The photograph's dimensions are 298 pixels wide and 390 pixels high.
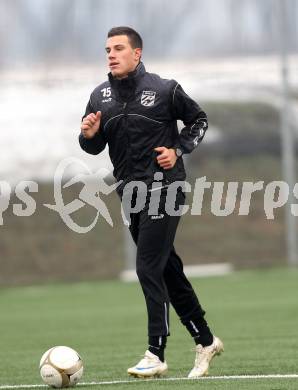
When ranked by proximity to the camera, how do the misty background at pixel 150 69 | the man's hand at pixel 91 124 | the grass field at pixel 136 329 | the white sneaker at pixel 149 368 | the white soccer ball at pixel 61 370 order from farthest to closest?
the misty background at pixel 150 69 < the grass field at pixel 136 329 < the man's hand at pixel 91 124 < the white sneaker at pixel 149 368 < the white soccer ball at pixel 61 370

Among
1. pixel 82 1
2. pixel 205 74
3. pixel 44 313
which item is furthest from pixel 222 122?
pixel 44 313

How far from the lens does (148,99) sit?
8.18 metres

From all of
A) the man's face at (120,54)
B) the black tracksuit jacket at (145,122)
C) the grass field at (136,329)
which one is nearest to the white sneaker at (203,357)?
the grass field at (136,329)

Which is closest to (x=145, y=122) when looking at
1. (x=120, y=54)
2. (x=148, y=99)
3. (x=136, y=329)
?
(x=148, y=99)

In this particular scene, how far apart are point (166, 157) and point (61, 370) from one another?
1559 mm

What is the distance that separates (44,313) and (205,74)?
14.3 meters

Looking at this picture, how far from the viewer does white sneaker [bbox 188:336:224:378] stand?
8227 millimetres

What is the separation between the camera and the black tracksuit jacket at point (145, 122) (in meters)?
8.16

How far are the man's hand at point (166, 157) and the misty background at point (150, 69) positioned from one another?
1794cm

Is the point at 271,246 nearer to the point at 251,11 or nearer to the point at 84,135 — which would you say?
the point at 251,11

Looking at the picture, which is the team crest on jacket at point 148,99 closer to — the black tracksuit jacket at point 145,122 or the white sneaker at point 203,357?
the black tracksuit jacket at point 145,122

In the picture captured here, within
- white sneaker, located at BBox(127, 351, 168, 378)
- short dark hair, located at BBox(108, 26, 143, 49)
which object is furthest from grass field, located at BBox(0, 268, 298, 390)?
short dark hair, located at BBox(108, 26, 143, 49)

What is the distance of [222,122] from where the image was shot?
2855 centimetres

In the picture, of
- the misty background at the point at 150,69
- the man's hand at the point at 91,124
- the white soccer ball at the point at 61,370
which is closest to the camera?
the white soccer ball at the point at 61,370
